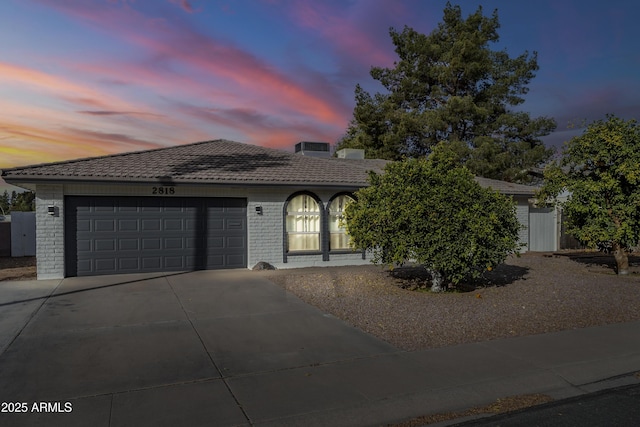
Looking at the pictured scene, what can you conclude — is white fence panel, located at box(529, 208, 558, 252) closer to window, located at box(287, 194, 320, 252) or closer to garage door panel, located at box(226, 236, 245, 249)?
window, located at box(287, 194, 320, 252)

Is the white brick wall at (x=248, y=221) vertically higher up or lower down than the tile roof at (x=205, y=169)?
lower down

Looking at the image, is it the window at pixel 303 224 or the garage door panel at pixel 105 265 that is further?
the window at pixel 303 224

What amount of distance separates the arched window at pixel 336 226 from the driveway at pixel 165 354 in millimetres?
5166

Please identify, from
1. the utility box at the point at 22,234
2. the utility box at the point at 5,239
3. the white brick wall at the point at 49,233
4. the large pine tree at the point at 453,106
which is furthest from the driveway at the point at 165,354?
the large pine tree at the point at 453,106

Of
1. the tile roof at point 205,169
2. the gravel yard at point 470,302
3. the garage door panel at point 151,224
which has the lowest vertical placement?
the gravel yard at point 470,302

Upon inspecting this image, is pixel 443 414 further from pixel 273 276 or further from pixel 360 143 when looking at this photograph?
pixel 360 143

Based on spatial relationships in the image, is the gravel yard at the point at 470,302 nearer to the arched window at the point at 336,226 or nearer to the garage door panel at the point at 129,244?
the arched window at the point at 336,226

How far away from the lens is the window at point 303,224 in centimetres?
1501

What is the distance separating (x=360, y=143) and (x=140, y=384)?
31.7 m

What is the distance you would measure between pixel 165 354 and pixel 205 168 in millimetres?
8868

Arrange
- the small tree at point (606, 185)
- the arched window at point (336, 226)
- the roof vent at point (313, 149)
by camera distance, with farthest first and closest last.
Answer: the roof vent at point (313, 149) < the arched window at point (336, 226) < the small tree at point (606, 185)

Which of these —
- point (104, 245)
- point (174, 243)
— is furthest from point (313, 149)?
point (104, 245)

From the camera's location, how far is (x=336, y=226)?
15.6 m

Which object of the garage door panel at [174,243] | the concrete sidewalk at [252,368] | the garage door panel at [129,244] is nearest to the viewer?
the concrete sidewalk at [252,368]
